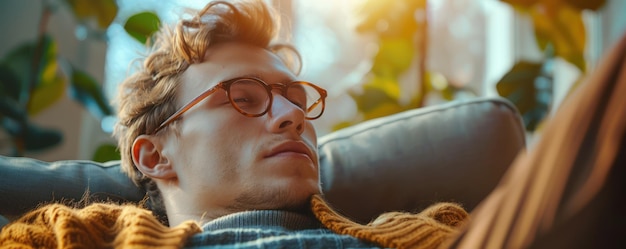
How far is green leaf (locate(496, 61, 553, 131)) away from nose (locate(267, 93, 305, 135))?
0.96m

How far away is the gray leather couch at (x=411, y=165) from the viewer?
131 centimetres

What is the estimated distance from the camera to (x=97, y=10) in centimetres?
181

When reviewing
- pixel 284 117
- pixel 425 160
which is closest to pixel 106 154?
pixel 284 117

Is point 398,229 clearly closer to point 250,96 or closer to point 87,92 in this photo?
point 250,96

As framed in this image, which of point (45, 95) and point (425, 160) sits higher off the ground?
point (425, 160)

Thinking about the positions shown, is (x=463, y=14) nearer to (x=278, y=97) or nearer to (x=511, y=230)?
(x=278, y=97)

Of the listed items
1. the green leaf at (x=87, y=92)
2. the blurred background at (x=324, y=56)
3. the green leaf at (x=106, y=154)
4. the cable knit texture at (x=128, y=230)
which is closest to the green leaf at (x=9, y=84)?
the blurred background at (x=324, y=56)

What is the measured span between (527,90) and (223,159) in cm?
119

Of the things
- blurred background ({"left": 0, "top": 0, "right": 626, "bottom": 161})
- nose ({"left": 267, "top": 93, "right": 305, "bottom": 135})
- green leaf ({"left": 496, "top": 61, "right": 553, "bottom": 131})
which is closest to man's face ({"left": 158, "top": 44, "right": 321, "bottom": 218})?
nose ({"left": 267, "top": 93, "right": 305, "bottom": 135})

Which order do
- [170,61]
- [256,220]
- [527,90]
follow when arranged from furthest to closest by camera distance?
[527,90], [170,61], [256,220]

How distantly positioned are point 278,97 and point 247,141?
111 mm

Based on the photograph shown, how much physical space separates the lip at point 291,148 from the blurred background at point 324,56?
1.45ft

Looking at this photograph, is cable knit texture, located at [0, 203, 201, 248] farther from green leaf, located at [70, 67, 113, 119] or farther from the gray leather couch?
green leaf, located at [70, 67, 113, 119]

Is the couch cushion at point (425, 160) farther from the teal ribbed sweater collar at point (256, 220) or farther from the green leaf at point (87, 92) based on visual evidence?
the green leaf at point (87, 92)
